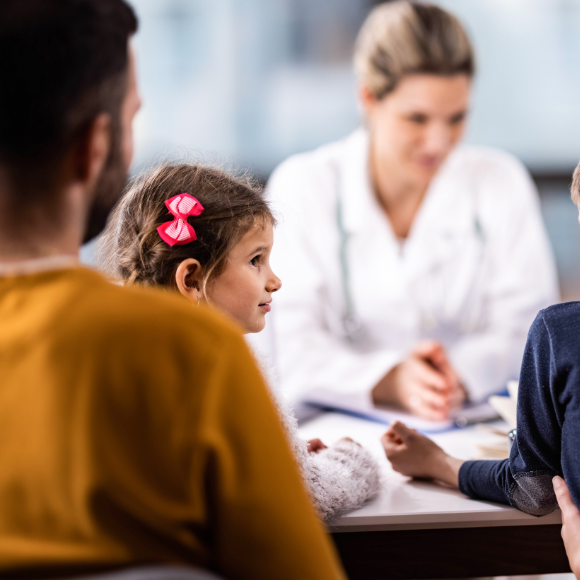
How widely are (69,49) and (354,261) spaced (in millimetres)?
1152

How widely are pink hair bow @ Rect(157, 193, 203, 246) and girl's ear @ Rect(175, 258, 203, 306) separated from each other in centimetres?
3

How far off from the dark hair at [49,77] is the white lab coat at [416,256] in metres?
0.98

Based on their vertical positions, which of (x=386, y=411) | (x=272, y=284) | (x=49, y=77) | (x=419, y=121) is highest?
(x=49, y=77)

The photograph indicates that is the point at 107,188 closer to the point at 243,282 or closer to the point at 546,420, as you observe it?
the point at 243,282

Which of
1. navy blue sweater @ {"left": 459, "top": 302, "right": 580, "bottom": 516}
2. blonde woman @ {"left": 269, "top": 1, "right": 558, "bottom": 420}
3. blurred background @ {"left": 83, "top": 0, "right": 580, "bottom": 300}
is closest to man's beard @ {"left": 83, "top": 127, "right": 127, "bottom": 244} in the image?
navy blue sweater @ {"left": 459, "top": 302, "right": 580, "bottom": 516}

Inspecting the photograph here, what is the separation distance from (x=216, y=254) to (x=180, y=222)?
52mm

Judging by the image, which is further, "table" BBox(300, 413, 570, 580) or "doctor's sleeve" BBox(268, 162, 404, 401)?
"doctor's sleeve" BBox(268, 162, 404, 401)

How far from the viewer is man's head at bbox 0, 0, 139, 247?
40cm

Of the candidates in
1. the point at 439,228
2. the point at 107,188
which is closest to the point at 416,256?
the point at 439,228

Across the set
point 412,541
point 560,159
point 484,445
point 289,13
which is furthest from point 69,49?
point 560,159

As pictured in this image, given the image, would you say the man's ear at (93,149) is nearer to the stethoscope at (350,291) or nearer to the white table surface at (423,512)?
the white table surface at (423,512)

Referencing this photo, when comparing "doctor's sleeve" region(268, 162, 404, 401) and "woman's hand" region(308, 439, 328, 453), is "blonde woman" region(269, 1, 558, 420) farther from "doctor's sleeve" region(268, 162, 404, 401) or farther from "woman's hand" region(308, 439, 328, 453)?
"woman's hand" region(308, 439, 328, 453)

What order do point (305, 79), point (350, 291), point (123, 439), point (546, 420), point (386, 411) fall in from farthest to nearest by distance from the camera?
1. point (305, 79)
2. point (350, 291)
3. point (386, 411)
4. point (546, 420)
5. point (123, 439)

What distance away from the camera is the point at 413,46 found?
138 centimetres
